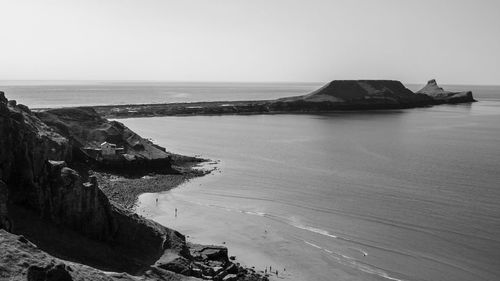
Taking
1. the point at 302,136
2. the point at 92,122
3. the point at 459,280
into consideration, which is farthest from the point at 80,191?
the point at 302,136

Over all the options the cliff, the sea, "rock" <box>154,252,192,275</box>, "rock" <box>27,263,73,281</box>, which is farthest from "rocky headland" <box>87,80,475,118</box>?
"rock" <box>27,263,73,281</box>

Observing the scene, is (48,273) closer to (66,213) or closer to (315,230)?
(66,213)

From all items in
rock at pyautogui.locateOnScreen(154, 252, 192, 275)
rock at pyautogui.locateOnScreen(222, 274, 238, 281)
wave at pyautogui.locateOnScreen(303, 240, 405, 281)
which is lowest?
wave at pyautogui.locateOnScreen(303, 240, 405, 281)

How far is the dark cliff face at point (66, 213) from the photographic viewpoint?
89.4ft

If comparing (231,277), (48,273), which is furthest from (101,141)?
(48,273)

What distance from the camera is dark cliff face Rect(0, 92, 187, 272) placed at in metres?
27.2

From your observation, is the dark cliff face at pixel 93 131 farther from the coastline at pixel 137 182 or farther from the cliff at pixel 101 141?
the coastline at pixel 137 182

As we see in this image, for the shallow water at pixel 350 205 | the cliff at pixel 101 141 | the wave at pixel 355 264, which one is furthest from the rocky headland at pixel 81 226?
the cliff at pixel 101 141

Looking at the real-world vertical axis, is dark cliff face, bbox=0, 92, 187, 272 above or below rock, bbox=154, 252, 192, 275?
above

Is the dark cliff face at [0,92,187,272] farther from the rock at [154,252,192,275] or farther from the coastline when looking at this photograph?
the coastline

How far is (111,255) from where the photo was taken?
2789 cm

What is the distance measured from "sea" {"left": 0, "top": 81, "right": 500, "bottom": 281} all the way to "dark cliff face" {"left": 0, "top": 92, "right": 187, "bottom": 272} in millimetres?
8631

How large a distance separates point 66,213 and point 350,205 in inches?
1182

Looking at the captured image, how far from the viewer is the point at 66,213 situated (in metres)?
29.3
